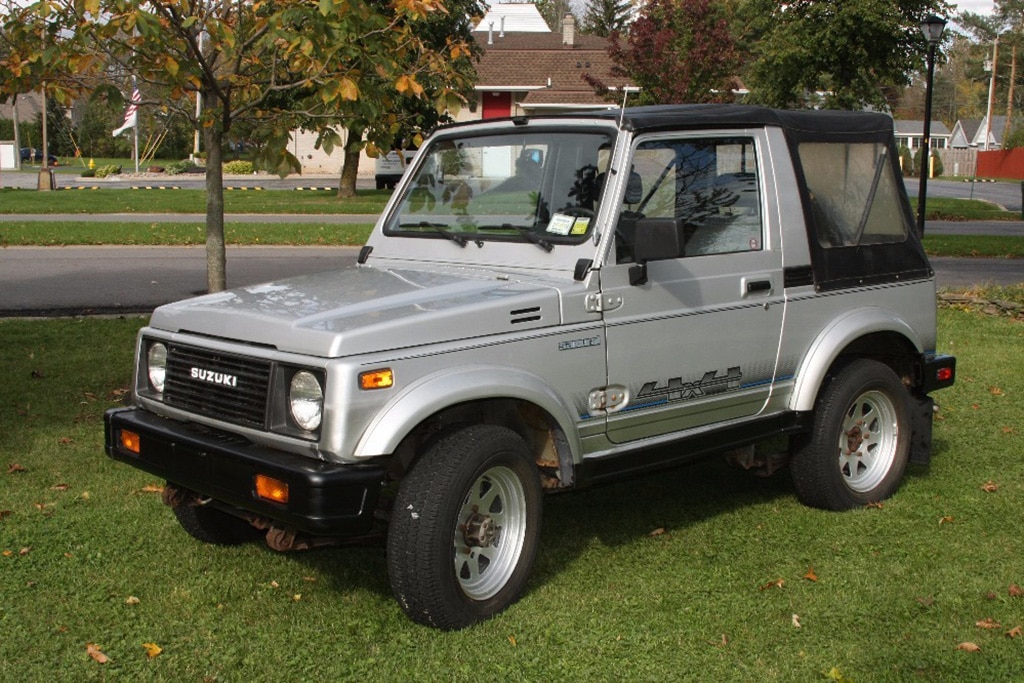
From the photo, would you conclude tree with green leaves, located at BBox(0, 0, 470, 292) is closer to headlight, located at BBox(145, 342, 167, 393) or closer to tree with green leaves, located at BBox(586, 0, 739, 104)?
headlight, located at BBox(145, 342, 167, 393)

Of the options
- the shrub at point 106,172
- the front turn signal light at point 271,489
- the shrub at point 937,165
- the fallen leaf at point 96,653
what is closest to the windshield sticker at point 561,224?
the front turn signal light at point 271,489

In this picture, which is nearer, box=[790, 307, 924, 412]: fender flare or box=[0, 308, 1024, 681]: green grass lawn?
box=[0, 308, 1024, 681]: green grass lawn

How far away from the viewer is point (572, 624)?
15.6 ft

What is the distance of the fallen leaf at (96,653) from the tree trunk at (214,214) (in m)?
4.35

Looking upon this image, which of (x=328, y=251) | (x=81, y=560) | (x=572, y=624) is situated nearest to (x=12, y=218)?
(x=328, y=251)

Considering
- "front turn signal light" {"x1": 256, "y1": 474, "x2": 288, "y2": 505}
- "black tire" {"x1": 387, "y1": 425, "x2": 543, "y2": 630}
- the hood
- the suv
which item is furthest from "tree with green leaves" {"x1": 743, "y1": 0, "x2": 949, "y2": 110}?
"front turn signal light" {"x1": 256, "y1": 474, "x2": 288, "y2": 505}

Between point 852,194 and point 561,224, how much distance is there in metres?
1.90

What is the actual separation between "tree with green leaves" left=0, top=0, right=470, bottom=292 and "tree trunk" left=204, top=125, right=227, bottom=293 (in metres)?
0.02

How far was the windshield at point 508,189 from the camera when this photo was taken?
5.29m

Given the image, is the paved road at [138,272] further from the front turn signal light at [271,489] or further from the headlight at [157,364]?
the front turn signal light at [271,489]

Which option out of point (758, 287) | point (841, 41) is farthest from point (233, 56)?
point (841, 41)

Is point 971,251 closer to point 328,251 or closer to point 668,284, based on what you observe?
point 328,251

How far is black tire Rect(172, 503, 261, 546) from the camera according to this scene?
554 cm

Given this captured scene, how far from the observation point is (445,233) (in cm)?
568
